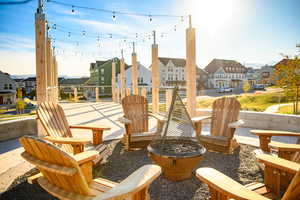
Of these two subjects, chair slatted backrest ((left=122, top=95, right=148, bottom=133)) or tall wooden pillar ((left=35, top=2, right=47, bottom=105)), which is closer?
chair slatted backrest ((left=122, top=95, right=148, bottom=133))

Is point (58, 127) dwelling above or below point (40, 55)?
below

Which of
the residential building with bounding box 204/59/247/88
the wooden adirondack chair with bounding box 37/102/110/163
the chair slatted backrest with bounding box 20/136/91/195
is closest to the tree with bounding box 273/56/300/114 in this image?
the wooden adirondack chair with bounding box 37/102/110/163

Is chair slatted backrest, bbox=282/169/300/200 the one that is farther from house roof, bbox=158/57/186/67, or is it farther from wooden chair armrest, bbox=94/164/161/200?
house roof, bbox=158/57/186/67

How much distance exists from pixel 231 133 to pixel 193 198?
1512 mm

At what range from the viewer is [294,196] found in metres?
1.12

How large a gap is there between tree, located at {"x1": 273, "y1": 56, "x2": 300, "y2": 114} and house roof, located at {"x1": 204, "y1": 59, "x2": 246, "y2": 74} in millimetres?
35424

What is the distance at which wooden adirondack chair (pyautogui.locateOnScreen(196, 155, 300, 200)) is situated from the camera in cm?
113

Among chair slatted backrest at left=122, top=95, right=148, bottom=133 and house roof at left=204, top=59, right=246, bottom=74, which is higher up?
house roof at left=204, top=59, right=246, bottom=74

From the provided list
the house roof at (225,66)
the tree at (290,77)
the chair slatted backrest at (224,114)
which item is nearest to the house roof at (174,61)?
the house roof at (225,66)

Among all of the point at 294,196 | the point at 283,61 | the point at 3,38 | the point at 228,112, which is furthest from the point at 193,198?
the point at 283,61

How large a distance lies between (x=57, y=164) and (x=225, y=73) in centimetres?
4331

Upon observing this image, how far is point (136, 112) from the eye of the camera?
4094 mm

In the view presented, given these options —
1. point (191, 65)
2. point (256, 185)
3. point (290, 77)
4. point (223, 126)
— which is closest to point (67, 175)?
point (256, 185)

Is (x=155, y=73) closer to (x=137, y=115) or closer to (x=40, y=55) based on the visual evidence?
(x=137, y=115)
